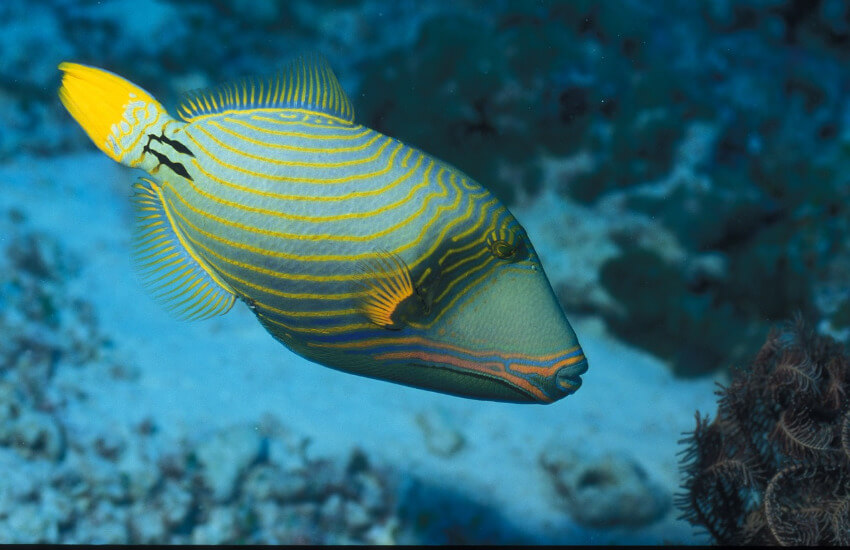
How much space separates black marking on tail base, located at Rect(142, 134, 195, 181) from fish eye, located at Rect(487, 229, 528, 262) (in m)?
0.78

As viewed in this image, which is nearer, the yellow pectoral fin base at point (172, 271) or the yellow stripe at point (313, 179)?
the yellow stripe at point (313, 179)

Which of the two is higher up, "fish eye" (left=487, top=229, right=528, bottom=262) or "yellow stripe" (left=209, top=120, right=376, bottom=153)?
"yellow stripe" (left=209, top=120, right=376, bottom=153)

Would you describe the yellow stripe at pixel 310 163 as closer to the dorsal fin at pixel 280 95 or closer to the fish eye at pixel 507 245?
the dorsal fin at pixel 280 95

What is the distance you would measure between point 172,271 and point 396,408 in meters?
2.89

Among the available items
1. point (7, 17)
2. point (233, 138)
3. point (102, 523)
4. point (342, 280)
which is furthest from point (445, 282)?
point (7, 17)

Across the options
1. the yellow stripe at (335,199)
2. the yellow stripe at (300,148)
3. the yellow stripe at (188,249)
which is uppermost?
→ the yellow stripe at (300,148)

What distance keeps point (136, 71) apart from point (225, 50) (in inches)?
40.1

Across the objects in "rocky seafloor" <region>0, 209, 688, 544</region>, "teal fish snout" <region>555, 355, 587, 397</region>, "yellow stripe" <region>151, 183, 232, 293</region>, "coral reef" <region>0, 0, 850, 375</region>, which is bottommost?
"rocky seafloor" <region>0, 209, 688, 544</region>

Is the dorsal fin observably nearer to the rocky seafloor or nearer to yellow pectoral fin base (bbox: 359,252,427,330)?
yellow pectoral fin base (bbox: 359,252,427,330)

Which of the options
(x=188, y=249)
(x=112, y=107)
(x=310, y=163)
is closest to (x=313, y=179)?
(x=310, y=163)

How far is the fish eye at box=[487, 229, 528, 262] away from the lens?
1248 millimetres

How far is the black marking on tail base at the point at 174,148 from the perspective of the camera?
1.38 meters

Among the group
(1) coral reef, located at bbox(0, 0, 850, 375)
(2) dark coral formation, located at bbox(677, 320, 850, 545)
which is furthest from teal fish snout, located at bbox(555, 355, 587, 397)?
(1) coral reef, located at bbox(0, 0, 850, 375)

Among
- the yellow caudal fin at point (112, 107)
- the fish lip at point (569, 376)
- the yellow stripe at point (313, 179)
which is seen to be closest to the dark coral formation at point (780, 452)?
the fish lip at point (569, 376)
